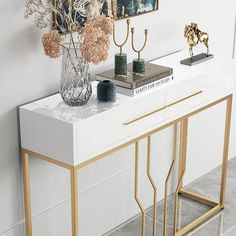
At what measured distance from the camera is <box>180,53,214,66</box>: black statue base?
321 cm

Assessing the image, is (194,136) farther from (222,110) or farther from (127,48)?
(127,48)

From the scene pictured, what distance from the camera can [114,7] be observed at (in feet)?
9.58

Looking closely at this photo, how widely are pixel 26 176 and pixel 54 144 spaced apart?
0.27 metres

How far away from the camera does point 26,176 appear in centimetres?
266

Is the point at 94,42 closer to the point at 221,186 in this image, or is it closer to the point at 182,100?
the point at 182,100

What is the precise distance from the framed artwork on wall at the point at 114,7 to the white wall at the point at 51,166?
0.05 metres

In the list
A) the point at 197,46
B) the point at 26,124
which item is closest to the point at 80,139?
the point at 26,124

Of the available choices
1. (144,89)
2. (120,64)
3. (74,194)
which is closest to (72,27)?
(120,64)

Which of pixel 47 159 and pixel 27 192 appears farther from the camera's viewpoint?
pixel 27 192

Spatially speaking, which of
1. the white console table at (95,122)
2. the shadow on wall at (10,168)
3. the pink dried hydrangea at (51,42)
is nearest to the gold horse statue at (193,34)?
the white console table at (95,122)

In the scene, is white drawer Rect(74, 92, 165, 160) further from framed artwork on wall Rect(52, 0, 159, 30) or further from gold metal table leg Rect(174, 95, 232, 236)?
gold metal table leg Rect(174, 95, 232, 236)

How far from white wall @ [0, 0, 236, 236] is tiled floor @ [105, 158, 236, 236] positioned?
68 mm

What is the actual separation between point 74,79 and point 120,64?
35 centimetres

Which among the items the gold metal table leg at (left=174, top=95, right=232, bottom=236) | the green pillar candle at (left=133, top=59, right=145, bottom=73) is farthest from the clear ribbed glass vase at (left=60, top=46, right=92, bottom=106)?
the gold metal table leg at (left=174, top=95, right=232, bottom=236)
